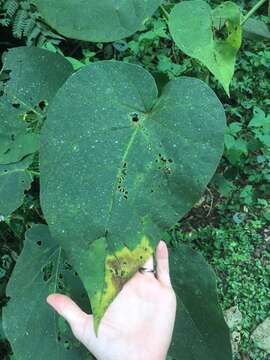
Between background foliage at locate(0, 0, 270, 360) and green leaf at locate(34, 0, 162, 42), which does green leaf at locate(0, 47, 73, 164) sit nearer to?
green leaf at locate(34, 0, 162, 42)

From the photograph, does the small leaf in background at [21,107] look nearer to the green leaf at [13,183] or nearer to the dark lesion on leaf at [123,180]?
the green leaf at [13,183]

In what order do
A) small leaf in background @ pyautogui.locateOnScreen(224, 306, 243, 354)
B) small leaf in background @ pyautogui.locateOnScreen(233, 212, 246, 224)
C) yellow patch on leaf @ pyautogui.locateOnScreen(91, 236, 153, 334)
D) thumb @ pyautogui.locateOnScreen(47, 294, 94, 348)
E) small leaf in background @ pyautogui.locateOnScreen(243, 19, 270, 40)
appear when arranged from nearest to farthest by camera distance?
yellow patch on leaf @ pyautogui.locateOnScreen(91, 236, 153, 334), thumb @ pyautogui.locateOnScreen(47, 294, 94, 348), small leaf in background @ pyautogui.locateOnScreen(243, 19, 270, 40), small leaf in background @ pyautogui.locateOnScreen(224, 306, 243, 354), small leaf in background @ pyautogui.locateOnScreen(233, 212, 246, 224)

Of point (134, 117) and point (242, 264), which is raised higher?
point (134, 117)

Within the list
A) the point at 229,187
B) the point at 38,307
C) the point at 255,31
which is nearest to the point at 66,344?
the point at 38,307

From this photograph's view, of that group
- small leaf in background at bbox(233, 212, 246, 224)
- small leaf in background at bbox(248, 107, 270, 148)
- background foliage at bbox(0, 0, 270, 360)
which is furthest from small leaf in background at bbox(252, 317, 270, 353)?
small leaf in background at bbox(248, 107, 270, 148)

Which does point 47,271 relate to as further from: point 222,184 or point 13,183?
point 222,184

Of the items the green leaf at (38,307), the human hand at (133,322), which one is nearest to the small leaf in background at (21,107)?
the green leaf at (38,307)
